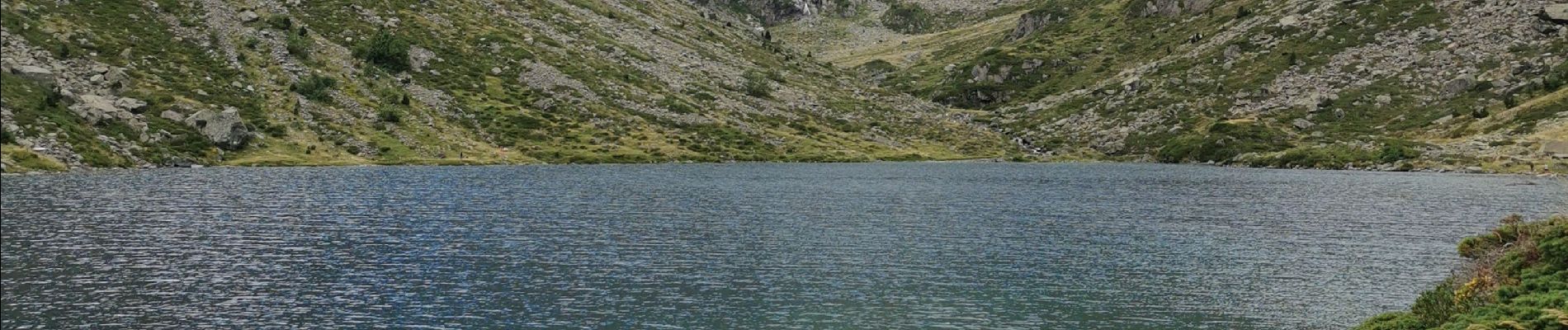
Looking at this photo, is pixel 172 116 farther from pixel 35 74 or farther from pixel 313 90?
pixel 313 90

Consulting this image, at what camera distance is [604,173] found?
548 feet

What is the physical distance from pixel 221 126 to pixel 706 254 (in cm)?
12173

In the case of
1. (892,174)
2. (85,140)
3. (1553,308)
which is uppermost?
(1553,308)

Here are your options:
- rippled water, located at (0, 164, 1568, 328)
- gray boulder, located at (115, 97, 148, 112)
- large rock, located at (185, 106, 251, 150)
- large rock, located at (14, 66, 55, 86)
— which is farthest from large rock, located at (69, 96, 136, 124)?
rippled water, located at (0, 164, 1568, 328)

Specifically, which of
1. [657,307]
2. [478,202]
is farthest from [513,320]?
[478,202]

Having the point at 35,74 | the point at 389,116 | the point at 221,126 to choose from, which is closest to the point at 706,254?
the point at 221,126

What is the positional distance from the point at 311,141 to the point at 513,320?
143m

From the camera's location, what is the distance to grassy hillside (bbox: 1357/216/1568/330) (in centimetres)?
3528

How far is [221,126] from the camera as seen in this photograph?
548ft

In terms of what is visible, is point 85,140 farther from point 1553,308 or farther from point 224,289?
point 1553,308

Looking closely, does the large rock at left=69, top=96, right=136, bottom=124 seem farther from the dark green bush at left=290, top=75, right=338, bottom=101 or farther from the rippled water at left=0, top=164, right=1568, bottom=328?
the dark green bush at left=290, top=75, right=338, bottom=101

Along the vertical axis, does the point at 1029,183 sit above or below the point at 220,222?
below

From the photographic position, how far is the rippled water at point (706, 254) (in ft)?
172

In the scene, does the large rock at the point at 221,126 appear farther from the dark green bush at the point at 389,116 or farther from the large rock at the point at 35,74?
the dark green bush at the point at 389,116
